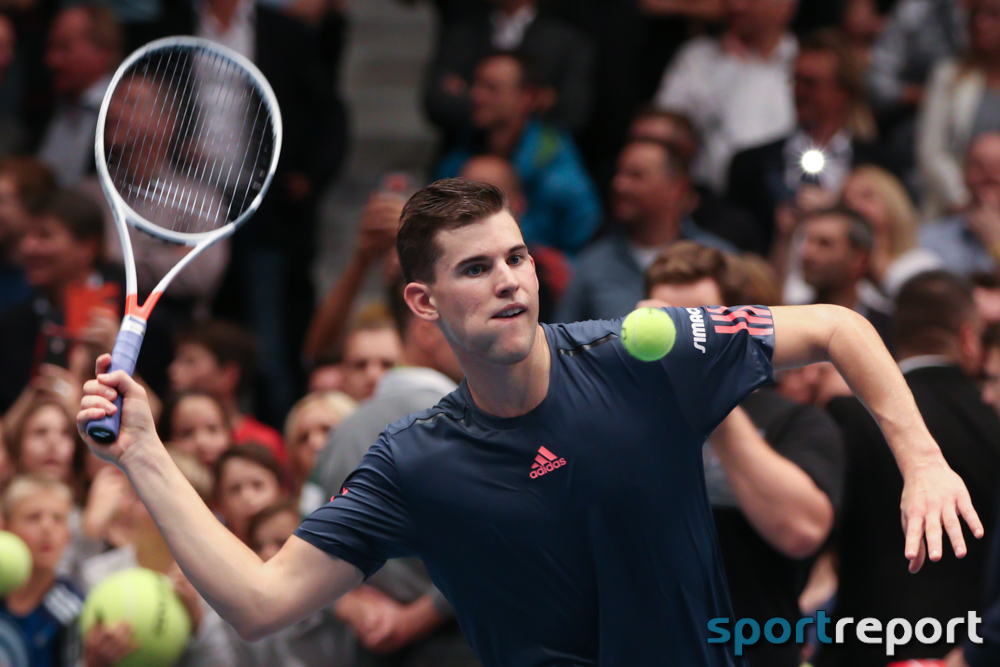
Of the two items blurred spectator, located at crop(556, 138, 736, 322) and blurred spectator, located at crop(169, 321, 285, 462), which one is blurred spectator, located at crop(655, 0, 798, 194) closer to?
blurred spectator, located at crop(556, 138, 736, 322)

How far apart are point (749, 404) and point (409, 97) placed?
21.1ft

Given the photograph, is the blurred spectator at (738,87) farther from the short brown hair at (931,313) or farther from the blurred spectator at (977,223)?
the short brown hair at (931,313)

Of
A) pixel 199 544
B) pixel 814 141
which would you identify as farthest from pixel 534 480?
pixel 814 141

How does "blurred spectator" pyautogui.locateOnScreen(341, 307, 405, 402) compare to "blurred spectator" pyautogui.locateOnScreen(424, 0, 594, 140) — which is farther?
"blurred spectator" pyautogui.locateOnScreen(424, 0, 594, 140)

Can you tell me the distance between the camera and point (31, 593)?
515 centimetres

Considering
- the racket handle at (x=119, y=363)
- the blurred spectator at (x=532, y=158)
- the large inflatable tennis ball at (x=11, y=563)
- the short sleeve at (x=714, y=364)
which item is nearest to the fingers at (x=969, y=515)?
the short sleeve at (x=714, y=364)

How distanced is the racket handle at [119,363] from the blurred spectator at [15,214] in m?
4.48

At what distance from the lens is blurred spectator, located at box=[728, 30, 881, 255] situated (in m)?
7.75

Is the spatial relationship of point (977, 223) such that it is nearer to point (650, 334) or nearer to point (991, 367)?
point (991, 367)

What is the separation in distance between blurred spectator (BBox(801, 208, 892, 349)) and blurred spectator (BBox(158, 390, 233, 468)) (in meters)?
2.87

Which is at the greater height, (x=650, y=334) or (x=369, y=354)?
(x=650, y=334)

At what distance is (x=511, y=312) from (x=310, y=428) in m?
3.10

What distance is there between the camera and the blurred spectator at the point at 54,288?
649 centimetres

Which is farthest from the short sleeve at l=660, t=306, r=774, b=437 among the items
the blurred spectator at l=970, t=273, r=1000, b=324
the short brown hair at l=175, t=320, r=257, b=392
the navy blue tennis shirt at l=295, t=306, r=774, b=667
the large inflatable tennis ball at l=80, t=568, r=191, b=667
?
the short brown hair at l=175, t=320, r=257, b=392
